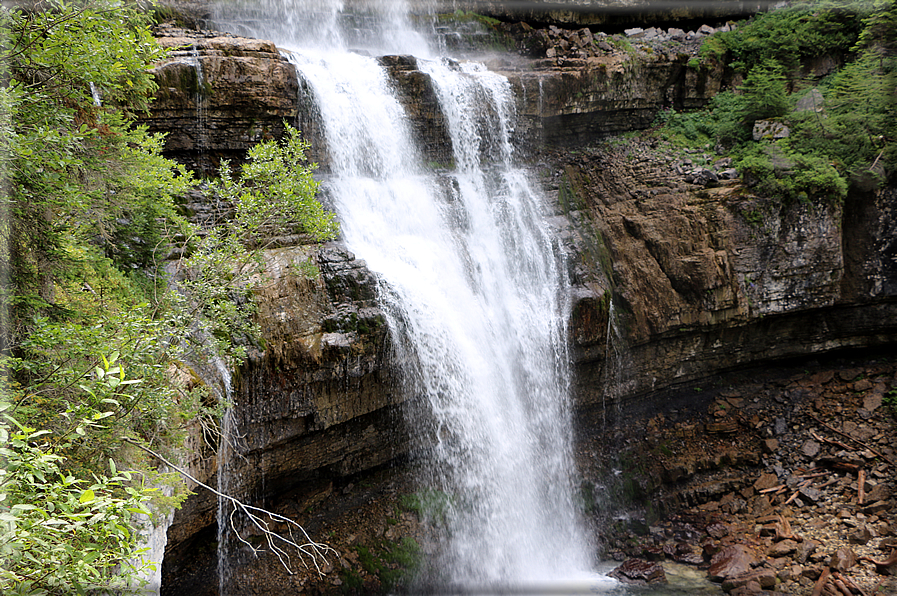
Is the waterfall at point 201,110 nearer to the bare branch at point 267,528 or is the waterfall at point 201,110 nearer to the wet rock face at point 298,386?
the wet rock face at point 298,386

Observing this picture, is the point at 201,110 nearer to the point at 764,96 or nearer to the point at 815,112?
the point at 764,96

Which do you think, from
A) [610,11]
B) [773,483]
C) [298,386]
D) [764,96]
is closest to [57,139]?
[298,386]

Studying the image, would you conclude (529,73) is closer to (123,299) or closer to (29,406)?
(123,299)

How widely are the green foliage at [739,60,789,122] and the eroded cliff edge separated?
1724 mm

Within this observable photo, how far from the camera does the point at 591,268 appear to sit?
1385 centimetres

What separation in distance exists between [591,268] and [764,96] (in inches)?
285

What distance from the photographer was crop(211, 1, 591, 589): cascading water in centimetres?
1090

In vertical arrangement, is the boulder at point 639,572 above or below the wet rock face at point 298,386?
below

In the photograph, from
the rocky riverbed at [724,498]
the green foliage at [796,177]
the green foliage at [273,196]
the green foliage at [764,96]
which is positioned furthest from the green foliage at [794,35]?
the green foliage at [273,196]

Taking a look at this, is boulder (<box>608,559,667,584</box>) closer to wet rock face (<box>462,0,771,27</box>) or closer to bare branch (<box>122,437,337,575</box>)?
bare branch (<box>122,437,337,575</box>)

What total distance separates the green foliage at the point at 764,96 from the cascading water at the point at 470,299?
22.4ft

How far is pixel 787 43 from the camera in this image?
16688mm

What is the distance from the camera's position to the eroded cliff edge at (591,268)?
9.65 metres

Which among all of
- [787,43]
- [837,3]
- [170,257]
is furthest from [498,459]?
[837,3]
